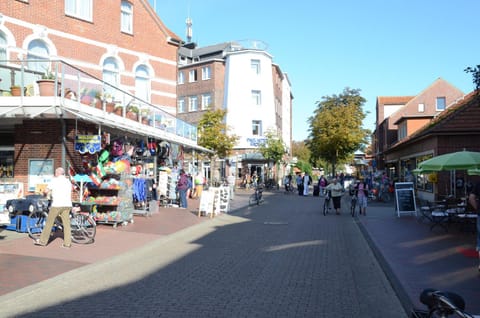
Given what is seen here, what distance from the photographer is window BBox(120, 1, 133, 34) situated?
76.1ft

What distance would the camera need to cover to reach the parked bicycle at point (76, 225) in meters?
11.0

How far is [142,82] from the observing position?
960 inches

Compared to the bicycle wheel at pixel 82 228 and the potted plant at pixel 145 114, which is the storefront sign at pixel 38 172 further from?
the potted plant at pixel 145 114

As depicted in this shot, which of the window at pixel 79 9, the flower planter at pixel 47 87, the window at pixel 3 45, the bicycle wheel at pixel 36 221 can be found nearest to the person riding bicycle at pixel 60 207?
the bicycle wheel at pixel 36 221

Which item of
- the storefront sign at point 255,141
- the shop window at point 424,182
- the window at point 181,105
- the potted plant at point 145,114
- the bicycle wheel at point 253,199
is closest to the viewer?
the potted plant at point 145,114

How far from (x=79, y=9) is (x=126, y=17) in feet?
10.1

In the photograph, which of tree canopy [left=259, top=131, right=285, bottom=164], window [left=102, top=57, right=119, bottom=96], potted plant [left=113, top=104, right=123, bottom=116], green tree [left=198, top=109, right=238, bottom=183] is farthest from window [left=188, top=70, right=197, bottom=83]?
potted plant [left=113, top=104, right=123, bottom=116]

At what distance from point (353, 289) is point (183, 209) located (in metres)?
13.4

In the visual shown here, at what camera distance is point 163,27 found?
83.6 feet

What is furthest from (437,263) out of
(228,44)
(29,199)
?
(228,44)

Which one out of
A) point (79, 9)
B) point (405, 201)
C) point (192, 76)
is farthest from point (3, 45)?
point (192, 76)

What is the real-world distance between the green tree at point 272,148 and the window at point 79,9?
Answer: 25.4 meters

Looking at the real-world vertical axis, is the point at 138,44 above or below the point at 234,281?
above

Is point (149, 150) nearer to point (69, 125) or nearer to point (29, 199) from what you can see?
point (69, 125)
